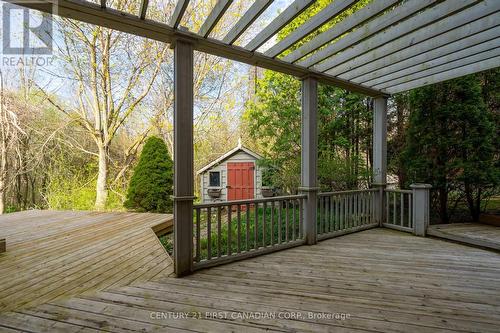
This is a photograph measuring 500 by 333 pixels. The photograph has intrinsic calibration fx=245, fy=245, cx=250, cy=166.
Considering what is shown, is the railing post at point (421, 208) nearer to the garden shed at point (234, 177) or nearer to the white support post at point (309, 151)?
the white support post at point (309, 151)

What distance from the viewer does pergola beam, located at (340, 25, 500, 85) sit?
2.66 metres

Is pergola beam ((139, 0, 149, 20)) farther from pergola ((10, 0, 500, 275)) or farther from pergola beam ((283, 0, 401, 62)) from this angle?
pergola beam ((283, 0, 401, 62))

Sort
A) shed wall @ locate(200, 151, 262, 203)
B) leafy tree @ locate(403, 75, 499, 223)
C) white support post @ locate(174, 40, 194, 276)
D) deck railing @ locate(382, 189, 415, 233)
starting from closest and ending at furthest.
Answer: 1. white support post @ locate(174, 40, 194, 276)
2. deck railing @ locate(382, 189, 415, 233)
3. leafy tree @ locate(403, 75, 499, 223)
4. shed wall @ locate(200, 151, 262, 203)

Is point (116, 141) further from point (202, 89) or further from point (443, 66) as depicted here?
point (443, 66)

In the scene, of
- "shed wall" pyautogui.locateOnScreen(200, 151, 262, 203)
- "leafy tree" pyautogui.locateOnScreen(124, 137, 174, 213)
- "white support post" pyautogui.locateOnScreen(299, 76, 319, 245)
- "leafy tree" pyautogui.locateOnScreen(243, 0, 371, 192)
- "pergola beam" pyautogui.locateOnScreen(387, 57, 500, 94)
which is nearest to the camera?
"pergola beam" pyautogui.locateOnScreen(387, 57, 500, 94)

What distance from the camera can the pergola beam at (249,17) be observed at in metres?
2.13

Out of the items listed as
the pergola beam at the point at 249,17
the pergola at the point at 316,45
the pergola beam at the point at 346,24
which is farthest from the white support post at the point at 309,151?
the pergola beam at the point at 249,17

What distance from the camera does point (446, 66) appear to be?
11.7 ft

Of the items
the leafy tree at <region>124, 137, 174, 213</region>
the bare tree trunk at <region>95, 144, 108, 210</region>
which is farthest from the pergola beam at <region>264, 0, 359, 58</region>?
the bare tree trunk at <region>95, 144, 108, 210</region>

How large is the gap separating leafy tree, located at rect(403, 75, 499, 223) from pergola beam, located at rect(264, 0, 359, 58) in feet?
12.3

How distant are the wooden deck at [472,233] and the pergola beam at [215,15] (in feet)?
14.8

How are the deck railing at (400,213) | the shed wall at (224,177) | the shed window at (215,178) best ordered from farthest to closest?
the shed window at (215,178) → the shed wall at (224,177) → the deck railing at (400,213)

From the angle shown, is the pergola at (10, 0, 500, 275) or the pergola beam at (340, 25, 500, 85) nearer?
the pergola at (10, 0, 500, 275)

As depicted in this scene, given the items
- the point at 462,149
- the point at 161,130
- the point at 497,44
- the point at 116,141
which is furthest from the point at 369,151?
the point at 116,141
